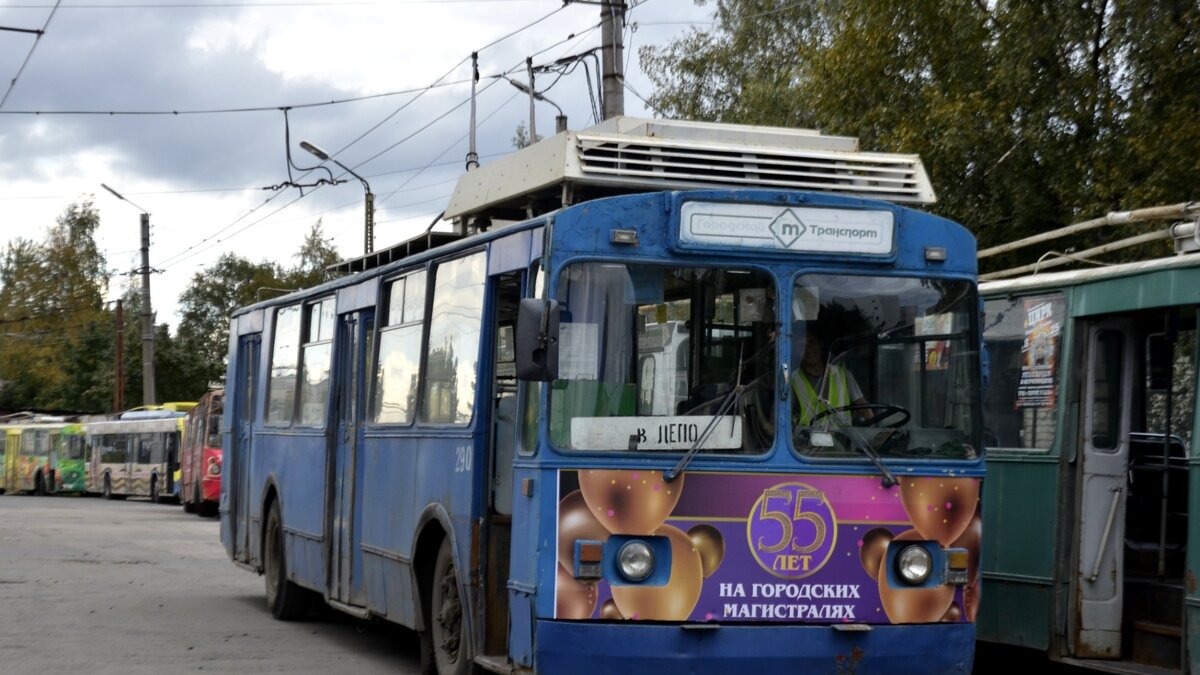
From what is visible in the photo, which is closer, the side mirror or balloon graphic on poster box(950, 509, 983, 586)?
the side mirror

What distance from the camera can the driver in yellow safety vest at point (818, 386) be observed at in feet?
27.5

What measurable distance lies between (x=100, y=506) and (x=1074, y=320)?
3851cm

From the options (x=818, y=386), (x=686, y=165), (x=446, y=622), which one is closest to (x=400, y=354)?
(x=446, y=622)

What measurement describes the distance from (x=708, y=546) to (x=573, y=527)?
64cm

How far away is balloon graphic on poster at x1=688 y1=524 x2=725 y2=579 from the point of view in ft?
26.7

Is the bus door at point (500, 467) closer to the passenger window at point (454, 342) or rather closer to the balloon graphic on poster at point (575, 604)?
the passenger window at point (454, 342)

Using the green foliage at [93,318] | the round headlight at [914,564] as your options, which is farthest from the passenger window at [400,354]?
the green foliage at [93,318]

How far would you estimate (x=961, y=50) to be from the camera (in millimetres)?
20250

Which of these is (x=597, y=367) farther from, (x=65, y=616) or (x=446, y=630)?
(x=65, y=616)

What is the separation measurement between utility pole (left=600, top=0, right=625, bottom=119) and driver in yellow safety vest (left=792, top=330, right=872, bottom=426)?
37.3 ft

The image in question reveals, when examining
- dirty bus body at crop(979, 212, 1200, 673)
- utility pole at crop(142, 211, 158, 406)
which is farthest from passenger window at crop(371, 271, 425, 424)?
utility pole at crop(142, 211, 158, 406)

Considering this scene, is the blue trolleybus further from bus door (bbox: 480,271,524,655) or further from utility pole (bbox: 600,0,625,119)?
utility pole (bbox: 600,0,625,119)

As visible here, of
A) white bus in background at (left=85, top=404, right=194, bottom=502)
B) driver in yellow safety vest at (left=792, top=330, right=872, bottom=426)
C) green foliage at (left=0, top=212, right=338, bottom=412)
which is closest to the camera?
driver in yellow safety vest at (left=792, top=330, right=872, bottom=426)

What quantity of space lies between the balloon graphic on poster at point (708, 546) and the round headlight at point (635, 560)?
8.9 inches
